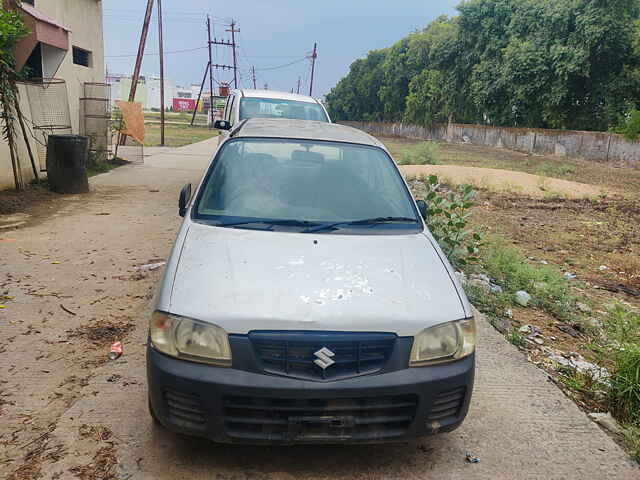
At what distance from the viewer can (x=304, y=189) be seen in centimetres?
384

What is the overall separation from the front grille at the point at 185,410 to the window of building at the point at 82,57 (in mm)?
14035

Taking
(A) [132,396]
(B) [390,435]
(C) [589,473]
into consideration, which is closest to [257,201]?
(A) [132,396]

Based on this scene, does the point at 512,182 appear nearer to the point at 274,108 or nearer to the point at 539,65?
the point at 274,108

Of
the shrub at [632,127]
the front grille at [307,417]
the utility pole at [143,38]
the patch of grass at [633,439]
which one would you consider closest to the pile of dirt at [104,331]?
the front grille at [307,417]

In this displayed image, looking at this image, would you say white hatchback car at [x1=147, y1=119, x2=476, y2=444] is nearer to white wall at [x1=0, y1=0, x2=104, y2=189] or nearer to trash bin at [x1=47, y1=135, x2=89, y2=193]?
trash bin at [x1=47, y1=135, x2=89, y2=193]

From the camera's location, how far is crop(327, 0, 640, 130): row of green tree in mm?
27359

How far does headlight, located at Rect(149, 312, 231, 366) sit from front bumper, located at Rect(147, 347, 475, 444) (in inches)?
1.4

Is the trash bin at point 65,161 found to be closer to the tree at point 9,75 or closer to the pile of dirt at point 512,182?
the tree at point 9,75

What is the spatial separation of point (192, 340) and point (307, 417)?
63 centimetres

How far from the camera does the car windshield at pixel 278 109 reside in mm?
9836

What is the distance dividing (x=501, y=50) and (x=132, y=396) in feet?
114

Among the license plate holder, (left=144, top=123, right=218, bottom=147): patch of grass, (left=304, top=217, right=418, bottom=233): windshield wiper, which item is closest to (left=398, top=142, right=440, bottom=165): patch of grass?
(left=144, top=123, right=218, bottom=147): patch of grass

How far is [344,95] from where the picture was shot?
8312 centimetres

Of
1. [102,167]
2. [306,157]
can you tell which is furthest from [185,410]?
[102,167]
